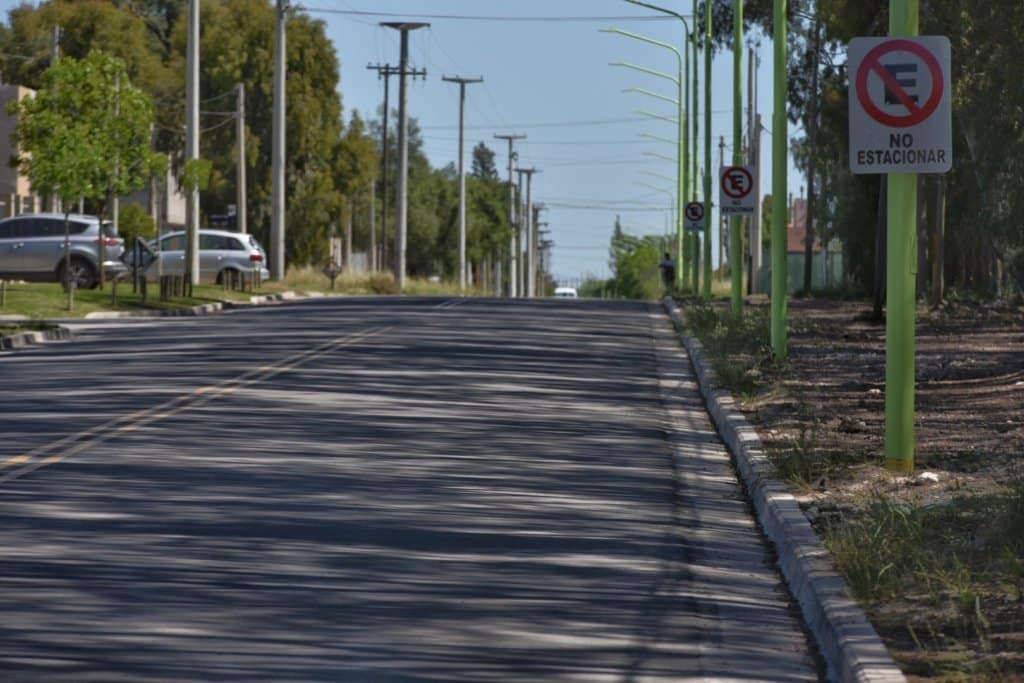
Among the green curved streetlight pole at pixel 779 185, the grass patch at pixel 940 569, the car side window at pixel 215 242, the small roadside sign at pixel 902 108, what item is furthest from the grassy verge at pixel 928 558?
the car side window at pixel 215 242

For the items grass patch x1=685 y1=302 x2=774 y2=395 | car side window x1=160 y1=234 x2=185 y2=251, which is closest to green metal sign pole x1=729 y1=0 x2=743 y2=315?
grass patch x1=685 y1=302 x2=774 y2=395

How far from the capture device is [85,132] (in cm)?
4156

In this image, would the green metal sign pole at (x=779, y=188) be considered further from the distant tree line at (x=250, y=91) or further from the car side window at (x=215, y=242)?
the distant tree line at (x=250, y=91)

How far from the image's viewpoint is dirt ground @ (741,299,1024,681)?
833 centimetres

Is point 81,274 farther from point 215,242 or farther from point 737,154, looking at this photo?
point 737,154

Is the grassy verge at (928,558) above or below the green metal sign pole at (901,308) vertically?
below

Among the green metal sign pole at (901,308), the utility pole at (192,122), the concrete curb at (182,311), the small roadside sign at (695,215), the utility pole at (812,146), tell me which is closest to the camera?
the green metal sign pole at (901,308)

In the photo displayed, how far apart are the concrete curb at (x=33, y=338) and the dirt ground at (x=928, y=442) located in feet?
36.7

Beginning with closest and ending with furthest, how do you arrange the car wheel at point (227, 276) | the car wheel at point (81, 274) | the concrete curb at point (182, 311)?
the concrete curb at point (182, 311) < the car wheel at point (81, 274) < the car wheel at point (227, 276)

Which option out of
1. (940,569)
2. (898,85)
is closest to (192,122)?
(898,85)

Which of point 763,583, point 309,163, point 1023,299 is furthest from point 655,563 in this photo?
point 309,163

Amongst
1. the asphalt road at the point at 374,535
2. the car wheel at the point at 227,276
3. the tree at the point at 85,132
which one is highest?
the tree at the point at 85,132

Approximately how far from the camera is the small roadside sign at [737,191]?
3466 cm

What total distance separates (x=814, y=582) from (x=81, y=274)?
133ft
